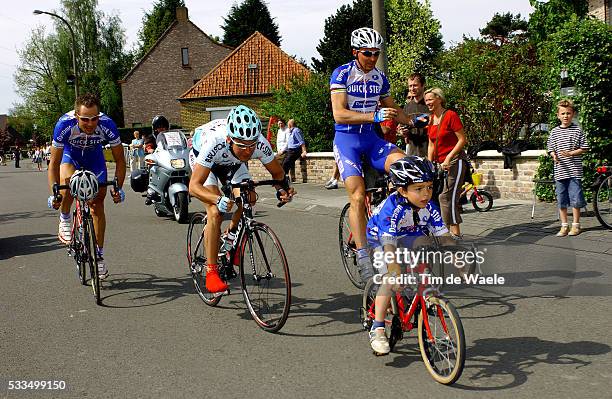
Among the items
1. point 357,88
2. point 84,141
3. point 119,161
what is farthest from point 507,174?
point 84,141

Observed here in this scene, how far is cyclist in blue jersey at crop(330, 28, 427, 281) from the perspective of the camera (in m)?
5.86

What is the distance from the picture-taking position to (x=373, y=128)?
629 centimetres

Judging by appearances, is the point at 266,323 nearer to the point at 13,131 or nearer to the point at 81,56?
the point at 81,56

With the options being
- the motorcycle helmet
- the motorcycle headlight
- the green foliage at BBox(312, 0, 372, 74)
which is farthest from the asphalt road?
the green foliage at BBox(312, 0, 372, 74)

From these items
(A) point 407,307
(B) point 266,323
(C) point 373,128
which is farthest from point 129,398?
(C) point 373,128

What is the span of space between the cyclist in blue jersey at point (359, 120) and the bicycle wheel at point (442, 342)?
1.65 m

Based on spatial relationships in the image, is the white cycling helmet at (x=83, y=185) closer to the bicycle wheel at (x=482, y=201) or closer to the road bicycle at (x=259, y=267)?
the road bicycle at (x=259, y=267)

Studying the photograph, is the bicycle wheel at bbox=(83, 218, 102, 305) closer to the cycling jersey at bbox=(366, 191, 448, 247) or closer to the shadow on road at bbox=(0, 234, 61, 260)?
the shadow on road at bbox=(0, 234, 61, 260)

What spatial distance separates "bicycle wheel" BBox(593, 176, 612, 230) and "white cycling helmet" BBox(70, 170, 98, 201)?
6.37m

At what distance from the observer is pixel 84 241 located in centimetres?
698

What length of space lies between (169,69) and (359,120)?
186 feet

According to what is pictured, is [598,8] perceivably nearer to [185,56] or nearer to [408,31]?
[408,31]

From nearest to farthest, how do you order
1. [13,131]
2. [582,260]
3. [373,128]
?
[373,128] < [582,260] < [13,131]

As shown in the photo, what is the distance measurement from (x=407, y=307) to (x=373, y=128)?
230 centimetres
